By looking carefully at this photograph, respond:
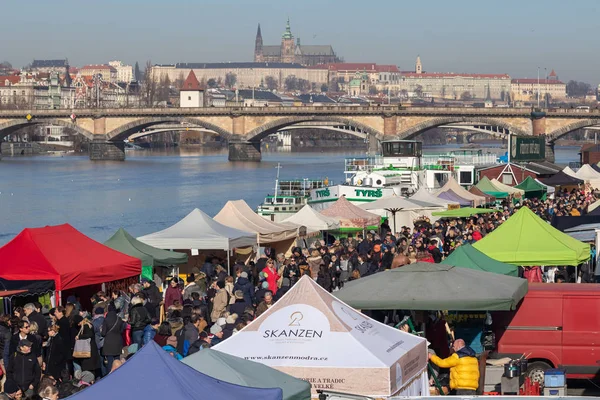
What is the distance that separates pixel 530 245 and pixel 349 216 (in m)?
10.2

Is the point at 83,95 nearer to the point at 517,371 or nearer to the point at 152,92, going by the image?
the point at 152,92

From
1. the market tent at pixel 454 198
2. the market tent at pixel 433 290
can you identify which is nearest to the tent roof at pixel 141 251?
the market tent at pixel 433 290

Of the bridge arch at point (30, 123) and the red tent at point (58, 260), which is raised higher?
the red tent at point (58, 260)

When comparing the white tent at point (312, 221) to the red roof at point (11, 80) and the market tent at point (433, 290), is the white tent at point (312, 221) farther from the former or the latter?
the red roof at point (11, 80)

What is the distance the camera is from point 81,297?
1540cm

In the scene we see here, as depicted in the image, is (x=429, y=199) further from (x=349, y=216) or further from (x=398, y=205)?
(x=349, y=216)

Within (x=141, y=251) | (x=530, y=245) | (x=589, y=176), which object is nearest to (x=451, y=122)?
(x=589, y=176)

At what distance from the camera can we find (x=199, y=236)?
18.7m

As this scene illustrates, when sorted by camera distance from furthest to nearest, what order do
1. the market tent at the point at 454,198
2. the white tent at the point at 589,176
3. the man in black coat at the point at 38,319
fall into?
the white tent at the point at 589,176
the market tent at the point at 454,198
the man in black coat at the point at 38,319

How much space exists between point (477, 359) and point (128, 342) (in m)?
3.97

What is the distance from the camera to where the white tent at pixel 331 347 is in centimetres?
855

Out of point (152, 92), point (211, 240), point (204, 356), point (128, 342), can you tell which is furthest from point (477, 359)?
point (152, 92)

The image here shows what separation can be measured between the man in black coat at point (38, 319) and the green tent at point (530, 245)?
6180 millimetres

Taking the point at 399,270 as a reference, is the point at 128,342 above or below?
below
